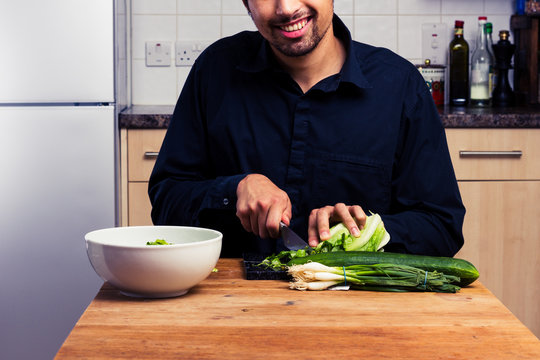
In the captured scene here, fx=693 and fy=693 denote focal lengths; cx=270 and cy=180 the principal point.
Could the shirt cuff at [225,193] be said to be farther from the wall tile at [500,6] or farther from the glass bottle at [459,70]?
the wall tile at [500,6]

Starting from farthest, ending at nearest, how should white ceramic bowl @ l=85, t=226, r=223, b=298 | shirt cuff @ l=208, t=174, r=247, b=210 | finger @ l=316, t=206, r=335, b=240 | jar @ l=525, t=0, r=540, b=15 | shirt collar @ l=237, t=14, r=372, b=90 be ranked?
jar @ l=525, t=0, r=540, b=15 < shirt collar @ l=237, t=14, r=372, b=90 < shirt cuff @ l=208, t=174, r=247, b=210 < finger @ l=316, t=206, r=335, b=240 < white ceramic bowl @ l=85, t=226, r=223, b=298

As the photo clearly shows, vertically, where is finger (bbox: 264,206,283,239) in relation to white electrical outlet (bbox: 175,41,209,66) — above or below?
below

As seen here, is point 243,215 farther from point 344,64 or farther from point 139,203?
point 139,203

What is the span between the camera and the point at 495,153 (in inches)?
90.2

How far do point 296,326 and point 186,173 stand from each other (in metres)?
0.73

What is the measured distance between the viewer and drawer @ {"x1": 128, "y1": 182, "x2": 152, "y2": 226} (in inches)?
92.3

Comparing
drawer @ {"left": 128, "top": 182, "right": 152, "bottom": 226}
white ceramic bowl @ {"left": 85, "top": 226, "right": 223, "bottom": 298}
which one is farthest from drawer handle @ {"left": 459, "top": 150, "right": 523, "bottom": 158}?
white ceramic bowl @ {"left": 85, "top": 226, "right": 223, "bottom": 298}

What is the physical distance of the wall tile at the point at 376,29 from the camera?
289 cm

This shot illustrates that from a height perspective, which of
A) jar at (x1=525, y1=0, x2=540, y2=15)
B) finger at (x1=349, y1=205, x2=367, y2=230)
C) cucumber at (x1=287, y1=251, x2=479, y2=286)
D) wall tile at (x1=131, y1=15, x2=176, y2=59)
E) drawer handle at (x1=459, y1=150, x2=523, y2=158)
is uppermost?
jar at (x1=525, y1=0, x2=540, y2=15)

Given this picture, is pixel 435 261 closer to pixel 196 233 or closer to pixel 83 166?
pixel 196 233

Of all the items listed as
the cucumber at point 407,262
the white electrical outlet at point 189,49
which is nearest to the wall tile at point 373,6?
the white electrical outlet at point 189,49

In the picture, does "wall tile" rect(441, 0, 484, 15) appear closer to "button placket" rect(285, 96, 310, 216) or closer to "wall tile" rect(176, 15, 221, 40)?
"wall tile" rect(176, 15, 221, 40)

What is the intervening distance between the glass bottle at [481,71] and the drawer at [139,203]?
1.37 m

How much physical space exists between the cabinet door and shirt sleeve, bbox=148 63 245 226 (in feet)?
3.78
